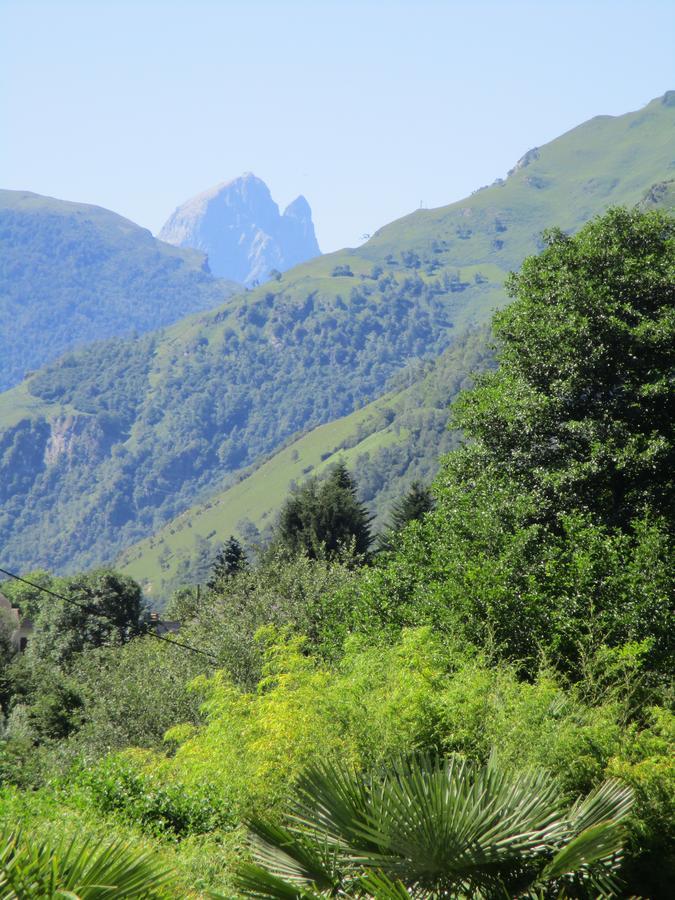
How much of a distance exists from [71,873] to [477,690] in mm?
8539

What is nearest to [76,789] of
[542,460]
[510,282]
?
[542,460]

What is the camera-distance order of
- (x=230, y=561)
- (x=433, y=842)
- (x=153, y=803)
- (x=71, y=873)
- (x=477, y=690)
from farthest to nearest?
(x=230, y=561), (x=153, y=803), (x=477, y=690), (x=433, y=842), (x=71, y=873)

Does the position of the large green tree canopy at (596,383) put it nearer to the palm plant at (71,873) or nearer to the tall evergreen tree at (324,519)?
the palm plant at (71,873)

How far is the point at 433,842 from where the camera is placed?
26.7 ft

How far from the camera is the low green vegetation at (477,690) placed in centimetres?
863

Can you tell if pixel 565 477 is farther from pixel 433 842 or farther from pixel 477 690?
pixel 433 842


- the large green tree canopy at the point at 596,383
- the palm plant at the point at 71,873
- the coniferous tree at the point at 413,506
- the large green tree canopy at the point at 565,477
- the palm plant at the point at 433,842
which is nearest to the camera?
the palm plant at the point at 71,873

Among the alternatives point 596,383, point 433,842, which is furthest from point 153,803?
point 596,383

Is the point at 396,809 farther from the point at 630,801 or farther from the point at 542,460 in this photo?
the point at 542,460

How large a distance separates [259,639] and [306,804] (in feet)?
55.9

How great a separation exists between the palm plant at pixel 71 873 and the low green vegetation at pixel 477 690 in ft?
2.10

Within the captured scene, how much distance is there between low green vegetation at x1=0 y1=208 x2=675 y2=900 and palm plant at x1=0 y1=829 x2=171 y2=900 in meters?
0.64

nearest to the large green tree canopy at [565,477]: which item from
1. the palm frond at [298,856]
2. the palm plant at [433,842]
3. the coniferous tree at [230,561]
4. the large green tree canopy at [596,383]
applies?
the large green tree canopy at [596,383]

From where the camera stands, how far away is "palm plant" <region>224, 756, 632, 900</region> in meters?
8.16
